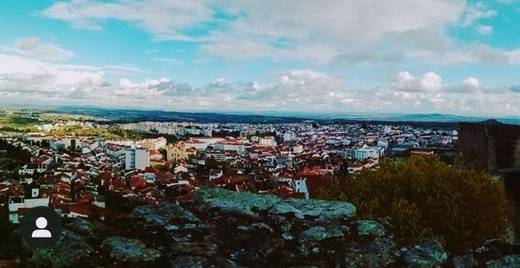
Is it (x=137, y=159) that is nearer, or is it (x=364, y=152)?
(x=137, y=159)

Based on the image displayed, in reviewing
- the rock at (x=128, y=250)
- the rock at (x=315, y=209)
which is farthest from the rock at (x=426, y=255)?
the rock at (x=128, y=250)

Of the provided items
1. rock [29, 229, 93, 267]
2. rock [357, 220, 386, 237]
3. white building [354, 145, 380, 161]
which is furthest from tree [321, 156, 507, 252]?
white building [354, 145, 380, 161]

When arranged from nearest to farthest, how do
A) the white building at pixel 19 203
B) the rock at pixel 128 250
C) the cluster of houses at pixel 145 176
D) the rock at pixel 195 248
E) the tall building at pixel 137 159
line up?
the rock at pixel 128 250
the rock at pixel 195 248
the white building at pixel 19 203
the cluster of houses at pixel 145 176
the tall building at pixel 137 159

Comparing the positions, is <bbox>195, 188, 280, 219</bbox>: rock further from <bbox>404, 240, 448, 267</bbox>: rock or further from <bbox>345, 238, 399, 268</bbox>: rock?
<bbox>404, 240, 448, 267</bbox>: rock

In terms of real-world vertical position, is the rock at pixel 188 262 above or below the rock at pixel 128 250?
below

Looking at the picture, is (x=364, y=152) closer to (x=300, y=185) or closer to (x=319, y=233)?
(x=300, y=185)

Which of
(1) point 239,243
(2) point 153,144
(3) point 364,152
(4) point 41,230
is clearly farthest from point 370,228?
(2) point 153,144

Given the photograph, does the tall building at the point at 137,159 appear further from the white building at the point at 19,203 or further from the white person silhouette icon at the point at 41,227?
the white person silhouette icon at the point at 41,227

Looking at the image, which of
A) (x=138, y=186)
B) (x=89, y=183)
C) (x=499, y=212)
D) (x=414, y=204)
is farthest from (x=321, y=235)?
(x=89, y=183)
